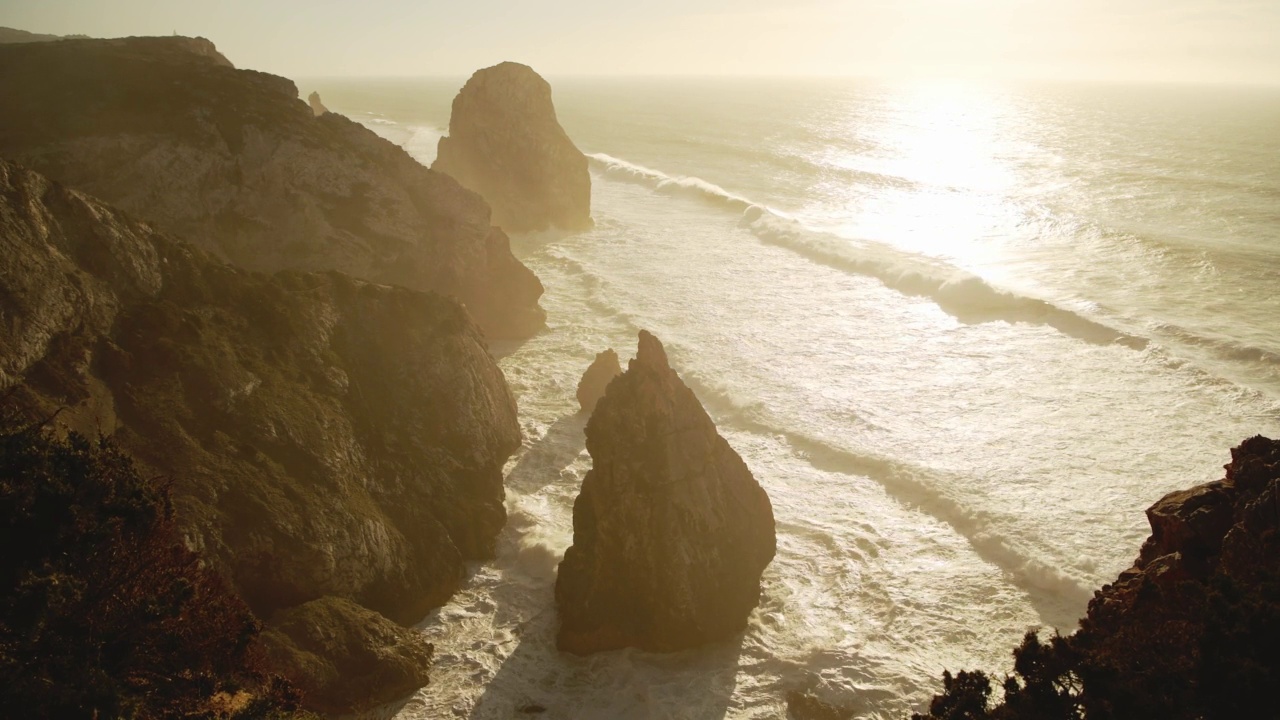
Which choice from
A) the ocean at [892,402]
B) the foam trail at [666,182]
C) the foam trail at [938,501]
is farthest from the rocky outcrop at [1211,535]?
the foam trail at [666,182]

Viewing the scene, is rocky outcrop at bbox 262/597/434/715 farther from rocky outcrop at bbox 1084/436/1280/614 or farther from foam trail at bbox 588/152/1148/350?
foam trail at bbox 588/152/1148/350

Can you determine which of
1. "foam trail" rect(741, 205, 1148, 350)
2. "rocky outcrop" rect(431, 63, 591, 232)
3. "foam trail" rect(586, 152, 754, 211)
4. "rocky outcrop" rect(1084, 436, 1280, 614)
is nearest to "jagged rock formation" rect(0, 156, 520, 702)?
"rocky outcrop" rect(1084, 436, 1280, 614)

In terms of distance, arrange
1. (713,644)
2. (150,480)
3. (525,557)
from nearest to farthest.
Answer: (150,480) < (713,644) < (525,557)

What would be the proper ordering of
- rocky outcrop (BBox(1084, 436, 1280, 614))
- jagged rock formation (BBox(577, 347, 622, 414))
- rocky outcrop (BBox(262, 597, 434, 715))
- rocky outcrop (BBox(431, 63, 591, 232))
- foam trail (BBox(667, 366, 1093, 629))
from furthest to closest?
rocky outcrop (BBox(431, 63, 591, 232))
jagged rock formation (BBox(577, 347, 622, 414))
foam trail (BBox(667, 366, 1093, 629))
rocky outcrop (BBox(262, 597, 434, 715))
rocky outcrop (BBox(1084, 436, 1280, 614))

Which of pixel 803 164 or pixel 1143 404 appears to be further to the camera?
pixel 803 164

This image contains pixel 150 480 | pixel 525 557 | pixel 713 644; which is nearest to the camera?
pixel 150 480

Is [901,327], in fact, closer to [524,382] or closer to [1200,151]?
[524,382]

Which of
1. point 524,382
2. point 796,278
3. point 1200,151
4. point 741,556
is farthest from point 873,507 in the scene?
point 1200,151
